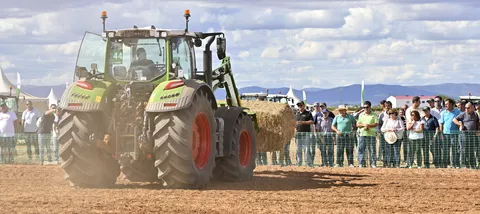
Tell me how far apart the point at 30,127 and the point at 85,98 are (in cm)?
1059

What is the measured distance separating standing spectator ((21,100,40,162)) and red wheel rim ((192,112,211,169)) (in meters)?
9.27

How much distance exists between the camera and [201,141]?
549 inches

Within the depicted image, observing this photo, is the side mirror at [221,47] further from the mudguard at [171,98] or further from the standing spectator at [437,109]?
the standing spectator at [437,109]

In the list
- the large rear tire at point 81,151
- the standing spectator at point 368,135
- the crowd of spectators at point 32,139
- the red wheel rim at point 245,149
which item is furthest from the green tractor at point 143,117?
the crowd of spectators at point 32,139

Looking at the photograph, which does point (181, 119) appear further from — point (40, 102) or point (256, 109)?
point (40, 102)

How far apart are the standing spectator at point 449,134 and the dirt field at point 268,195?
2002 mm

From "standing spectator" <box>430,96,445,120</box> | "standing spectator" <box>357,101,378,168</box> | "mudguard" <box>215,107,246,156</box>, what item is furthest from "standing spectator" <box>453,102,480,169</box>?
"mudguard" <box>215,107,246,156</box>

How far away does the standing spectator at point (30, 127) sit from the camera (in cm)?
2202

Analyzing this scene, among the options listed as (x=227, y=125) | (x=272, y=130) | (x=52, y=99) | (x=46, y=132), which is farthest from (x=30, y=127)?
(x=52, y=99)

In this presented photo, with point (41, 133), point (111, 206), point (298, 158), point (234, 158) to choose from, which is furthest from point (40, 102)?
point (111, 206)

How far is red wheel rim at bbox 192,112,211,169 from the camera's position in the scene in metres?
13.7

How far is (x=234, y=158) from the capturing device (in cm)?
1504

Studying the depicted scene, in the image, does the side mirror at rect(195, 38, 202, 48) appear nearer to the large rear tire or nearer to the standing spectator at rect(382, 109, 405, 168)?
the large rear tire

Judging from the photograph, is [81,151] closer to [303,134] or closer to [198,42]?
[198,42]
